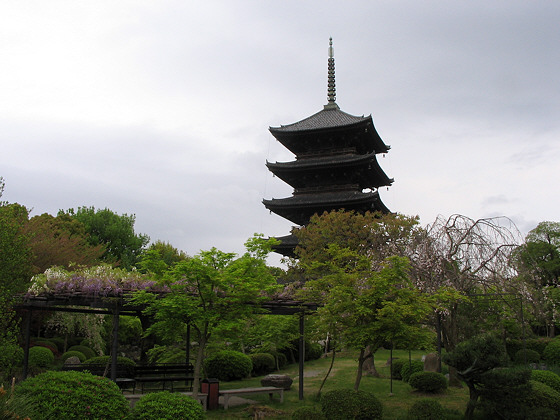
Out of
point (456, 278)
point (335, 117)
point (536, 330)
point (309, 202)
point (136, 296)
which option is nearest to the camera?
point (136, 296)

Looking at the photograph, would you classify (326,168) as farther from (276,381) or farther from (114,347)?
(114,347)

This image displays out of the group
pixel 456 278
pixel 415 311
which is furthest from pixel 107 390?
pixel 456 278

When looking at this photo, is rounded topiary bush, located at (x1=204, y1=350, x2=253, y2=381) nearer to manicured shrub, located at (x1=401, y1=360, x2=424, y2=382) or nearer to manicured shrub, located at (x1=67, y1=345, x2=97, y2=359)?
manicured shrub, located at (x1=401, y1=360, x2=424, y2=382)

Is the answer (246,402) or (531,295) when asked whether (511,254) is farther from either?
(246,402)

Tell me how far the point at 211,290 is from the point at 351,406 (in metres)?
4.23

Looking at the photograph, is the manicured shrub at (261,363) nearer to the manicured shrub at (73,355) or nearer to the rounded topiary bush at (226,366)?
the rounded topiary bush at (226,366)

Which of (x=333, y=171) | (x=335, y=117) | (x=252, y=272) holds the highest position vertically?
(x=335, y=117)

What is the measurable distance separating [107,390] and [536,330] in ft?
121

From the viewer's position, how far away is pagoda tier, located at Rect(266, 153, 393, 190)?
2977cm

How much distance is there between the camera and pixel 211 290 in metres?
12.1

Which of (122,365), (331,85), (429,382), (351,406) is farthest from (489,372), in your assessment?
(331,85)

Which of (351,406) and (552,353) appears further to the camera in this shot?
(552,353)

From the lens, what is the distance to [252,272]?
12469 millimetres

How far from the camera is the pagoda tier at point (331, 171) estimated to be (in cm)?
2977
